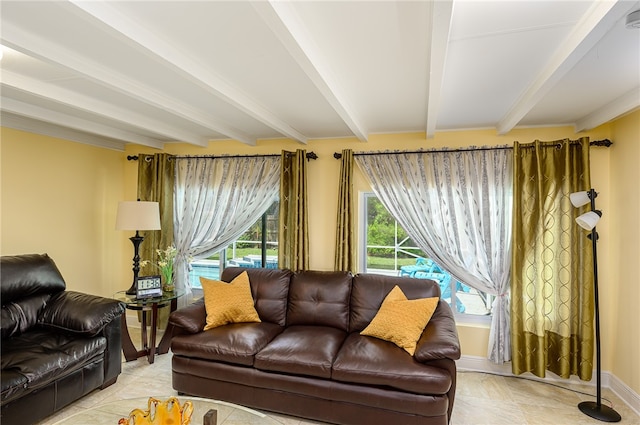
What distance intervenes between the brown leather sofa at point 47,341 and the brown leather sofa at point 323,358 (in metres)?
0.60

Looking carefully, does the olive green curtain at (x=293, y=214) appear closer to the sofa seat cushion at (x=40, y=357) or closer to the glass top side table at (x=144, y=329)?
the glass top side table at (x=144, y=329)

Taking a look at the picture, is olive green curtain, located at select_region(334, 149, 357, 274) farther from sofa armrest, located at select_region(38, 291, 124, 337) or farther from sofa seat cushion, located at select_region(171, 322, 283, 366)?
sofa armrest, located at select_region(38, 291, 124, 337)

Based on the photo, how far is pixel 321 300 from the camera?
3.20 m

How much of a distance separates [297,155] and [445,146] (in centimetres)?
160

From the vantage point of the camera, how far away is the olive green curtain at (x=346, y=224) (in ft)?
11.7

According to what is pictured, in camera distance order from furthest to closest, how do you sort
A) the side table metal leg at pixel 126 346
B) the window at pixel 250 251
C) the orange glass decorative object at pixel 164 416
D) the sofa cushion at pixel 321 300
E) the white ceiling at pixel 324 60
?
the window at pixel 250 251, the side table metal leg at pixel 126 346, the sofa cushion at pixel 321 300, the orange glass decorative object at pixel 164 416, the white ceiling at pixel 324 60

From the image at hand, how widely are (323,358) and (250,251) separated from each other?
6.67ft

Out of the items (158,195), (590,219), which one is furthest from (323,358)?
(158,195)

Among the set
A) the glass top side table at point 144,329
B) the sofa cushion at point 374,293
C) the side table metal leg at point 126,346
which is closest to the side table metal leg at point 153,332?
the glass top side table at point 144,329

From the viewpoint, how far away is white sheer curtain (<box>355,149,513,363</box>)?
10.6ft

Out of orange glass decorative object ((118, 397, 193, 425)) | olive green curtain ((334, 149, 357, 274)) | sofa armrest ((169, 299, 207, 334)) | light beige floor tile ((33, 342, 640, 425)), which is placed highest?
olive green curtain ((334, 149, 357, 274))

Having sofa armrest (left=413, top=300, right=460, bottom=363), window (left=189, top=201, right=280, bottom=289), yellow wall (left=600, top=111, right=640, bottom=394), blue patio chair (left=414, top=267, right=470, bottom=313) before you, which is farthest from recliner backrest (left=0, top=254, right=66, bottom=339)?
yellow wall (left=600, top=111, right=640, bottom=394)

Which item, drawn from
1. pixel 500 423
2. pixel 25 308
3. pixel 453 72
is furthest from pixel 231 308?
pixel 453 72

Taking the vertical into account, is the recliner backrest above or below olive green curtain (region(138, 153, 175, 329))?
below
